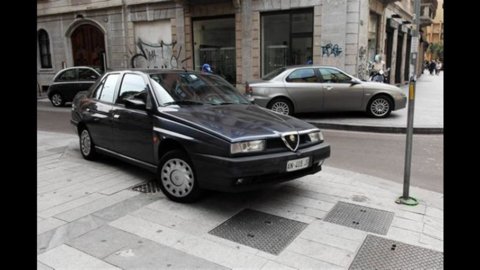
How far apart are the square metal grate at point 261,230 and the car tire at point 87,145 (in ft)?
11.1

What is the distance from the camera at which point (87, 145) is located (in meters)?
6.85

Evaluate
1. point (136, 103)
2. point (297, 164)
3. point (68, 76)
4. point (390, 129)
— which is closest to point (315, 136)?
point (297, 164)

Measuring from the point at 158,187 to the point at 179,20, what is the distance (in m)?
14.2

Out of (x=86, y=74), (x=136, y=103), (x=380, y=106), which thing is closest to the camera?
(x=136, y=103)

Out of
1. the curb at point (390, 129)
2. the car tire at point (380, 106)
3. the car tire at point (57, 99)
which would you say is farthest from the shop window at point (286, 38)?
the car tire at point (57, 99)

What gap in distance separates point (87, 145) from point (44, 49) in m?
19.6

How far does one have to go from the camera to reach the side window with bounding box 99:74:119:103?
621cm

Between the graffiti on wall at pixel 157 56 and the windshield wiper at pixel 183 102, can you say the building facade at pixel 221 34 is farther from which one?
the windshield wiper at pixel 183 102

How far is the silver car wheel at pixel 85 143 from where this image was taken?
22.3 feet

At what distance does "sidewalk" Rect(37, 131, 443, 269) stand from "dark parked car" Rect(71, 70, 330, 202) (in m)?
0.38

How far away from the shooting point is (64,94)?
642 inches

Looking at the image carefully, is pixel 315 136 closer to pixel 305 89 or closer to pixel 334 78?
pixel 305 89
